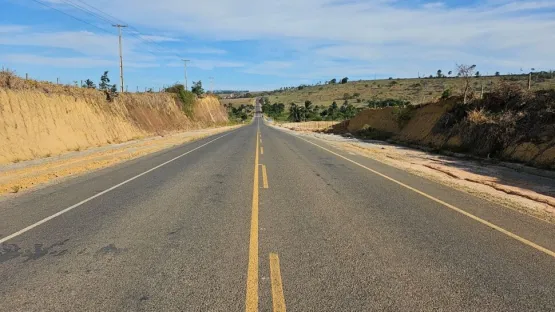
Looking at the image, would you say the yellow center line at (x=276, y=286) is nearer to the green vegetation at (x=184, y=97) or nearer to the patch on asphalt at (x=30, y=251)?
the patch on asphalt at (x=30, y=251)

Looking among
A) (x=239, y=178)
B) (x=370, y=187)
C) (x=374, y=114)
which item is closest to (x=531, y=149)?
(x=370, y=187)

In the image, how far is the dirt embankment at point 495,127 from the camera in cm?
1714

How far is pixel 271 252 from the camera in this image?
5.52m

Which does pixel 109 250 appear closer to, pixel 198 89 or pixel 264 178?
pixel 264 178

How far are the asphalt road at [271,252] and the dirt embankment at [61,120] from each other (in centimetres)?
1454

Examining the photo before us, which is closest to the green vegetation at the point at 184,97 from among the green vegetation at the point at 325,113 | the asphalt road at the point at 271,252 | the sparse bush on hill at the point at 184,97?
the sparse bush on hill at the point at 184,97

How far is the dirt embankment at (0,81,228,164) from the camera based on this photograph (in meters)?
22.1

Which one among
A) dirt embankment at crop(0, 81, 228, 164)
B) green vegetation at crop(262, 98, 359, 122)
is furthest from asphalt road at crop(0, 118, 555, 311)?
green vegetation at crop(262, 98, 359, 122)

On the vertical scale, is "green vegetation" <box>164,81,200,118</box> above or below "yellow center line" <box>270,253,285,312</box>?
above

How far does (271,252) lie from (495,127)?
18.4 m

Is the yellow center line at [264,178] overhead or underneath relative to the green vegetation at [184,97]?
underneath

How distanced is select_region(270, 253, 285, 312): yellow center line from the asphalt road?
13mm

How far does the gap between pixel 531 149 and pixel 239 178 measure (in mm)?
12890

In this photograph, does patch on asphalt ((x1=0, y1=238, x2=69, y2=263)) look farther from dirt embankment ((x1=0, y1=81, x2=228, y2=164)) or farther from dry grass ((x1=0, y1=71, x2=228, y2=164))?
dirt embankment ((x1=0, y1=81, x2=228, y2=164))
